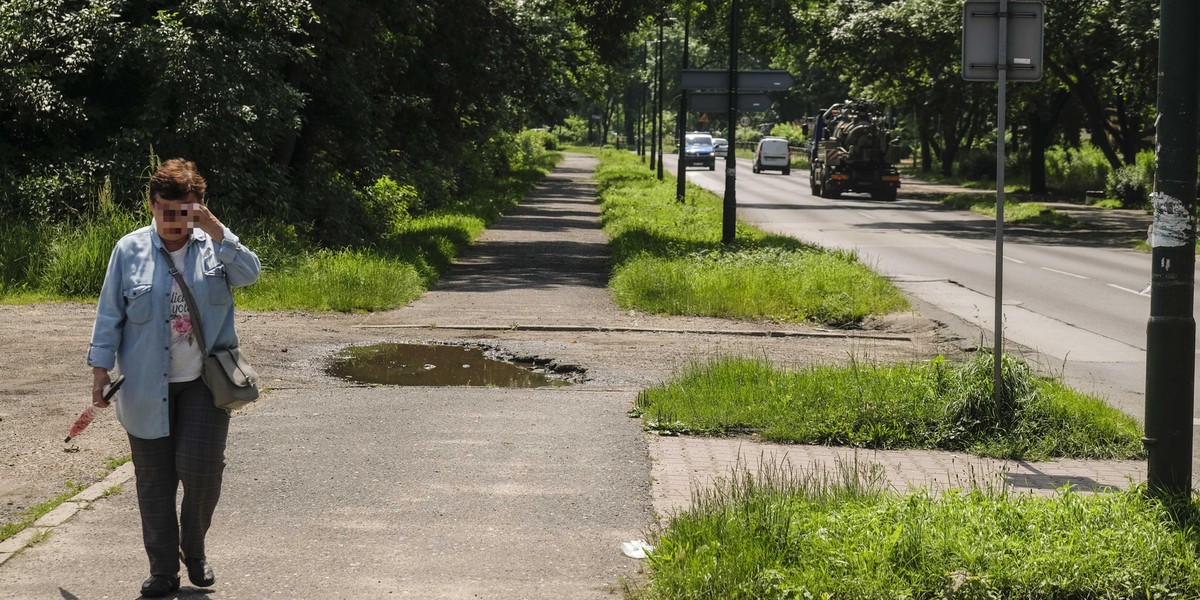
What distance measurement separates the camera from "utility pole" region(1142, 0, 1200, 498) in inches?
223

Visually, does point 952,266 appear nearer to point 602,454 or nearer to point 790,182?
point 602,454

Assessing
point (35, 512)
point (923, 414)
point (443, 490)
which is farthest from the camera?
point (923, 414)

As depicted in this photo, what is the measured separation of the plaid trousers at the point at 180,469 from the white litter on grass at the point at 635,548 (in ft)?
5.43

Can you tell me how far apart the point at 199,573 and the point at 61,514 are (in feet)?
4.38

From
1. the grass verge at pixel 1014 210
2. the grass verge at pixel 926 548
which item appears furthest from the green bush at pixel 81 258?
the grass verge at pixel 1014 210

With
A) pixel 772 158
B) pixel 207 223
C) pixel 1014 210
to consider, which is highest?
pixel 772 158

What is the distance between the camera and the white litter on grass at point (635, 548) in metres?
5.70

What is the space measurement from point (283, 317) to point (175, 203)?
923cm

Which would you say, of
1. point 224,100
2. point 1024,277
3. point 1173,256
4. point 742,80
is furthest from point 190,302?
point 742,80

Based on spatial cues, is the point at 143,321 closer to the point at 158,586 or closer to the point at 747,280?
the point at 158,586

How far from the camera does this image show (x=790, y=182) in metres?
61.3

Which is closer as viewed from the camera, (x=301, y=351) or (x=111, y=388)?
(x=111, y=388)

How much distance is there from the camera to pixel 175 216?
5.25 m

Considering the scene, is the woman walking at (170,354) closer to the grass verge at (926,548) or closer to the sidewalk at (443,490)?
the sidewalk at (443,490)
